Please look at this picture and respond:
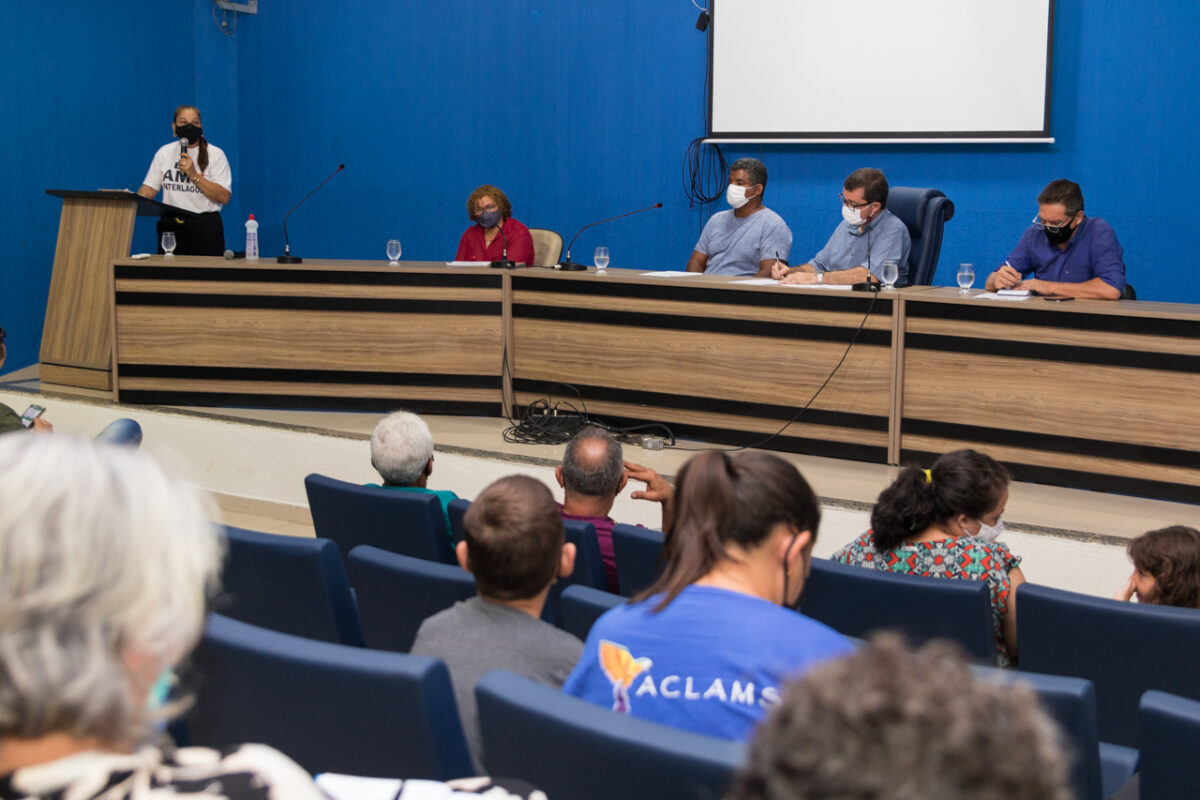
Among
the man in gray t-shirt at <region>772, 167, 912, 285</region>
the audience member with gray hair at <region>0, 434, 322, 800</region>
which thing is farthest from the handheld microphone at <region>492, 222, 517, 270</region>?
the audience member with gray hair at <region>0, 434, 322, 800</region>

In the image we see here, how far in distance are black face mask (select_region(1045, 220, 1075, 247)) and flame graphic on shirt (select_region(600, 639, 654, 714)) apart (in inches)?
154

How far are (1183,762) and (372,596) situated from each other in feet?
4.59

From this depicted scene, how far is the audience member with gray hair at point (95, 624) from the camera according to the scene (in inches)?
32.4

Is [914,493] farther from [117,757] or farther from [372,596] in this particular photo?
[117,757]

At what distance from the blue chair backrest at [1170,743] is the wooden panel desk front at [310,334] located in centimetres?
426

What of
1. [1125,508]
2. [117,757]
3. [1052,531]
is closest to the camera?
[117,757]

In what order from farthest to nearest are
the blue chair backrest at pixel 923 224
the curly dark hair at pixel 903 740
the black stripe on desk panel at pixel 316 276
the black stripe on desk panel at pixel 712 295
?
1. the black stripe on desk panel at pixel 316 276
2. the blue chair backrest at pixel 923 224
3. the black stripe on desk panel at pixel 712 295
4. the curly dark hair at pixel 903 740

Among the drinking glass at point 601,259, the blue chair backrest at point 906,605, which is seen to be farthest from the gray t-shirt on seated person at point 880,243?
the blue chair backrest at point 906,605

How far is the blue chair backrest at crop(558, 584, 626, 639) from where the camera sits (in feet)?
6.47

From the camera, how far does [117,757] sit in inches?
34.1

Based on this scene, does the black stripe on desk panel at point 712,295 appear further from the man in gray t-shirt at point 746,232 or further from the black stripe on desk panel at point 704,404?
the man in gray t-shirt at point 746,232

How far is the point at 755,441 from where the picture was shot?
16.3 feet

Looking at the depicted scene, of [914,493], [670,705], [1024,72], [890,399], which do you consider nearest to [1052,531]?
[890,399]

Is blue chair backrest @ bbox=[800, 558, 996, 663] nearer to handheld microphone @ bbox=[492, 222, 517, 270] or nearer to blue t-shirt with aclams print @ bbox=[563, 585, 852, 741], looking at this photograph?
blue t-shirt with aclams print @ bbox=[563, 585, 852, 741]
